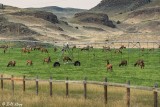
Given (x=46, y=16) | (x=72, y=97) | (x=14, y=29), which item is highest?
(x=46, y=16)

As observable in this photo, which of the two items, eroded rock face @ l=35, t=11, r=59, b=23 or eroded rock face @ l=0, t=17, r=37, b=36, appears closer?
eroded rock face @ l=0, t=17, r=37, b=36

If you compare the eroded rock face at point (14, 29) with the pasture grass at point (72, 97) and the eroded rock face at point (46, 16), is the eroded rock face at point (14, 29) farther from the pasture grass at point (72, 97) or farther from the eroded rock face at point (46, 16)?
the pasture grass at point (72, 97)

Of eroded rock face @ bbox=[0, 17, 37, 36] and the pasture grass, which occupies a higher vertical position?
eroded rock face @ bbox=[0, 17, 37, 36]

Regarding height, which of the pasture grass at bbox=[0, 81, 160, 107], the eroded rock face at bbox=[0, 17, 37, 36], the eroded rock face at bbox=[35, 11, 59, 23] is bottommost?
the pasture grass at bbox=[0, 81, 160, 107]

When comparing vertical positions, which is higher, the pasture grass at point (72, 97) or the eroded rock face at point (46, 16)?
the eroded rock face at point (46, 16)

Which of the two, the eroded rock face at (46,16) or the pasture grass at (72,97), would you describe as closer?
the pasture grass at (72,97)

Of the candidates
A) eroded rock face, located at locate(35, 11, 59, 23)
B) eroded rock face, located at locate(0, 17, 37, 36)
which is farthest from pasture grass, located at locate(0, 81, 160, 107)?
eroded rock face, located at locate(35, 11, 59, 23)

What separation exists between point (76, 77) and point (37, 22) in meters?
131

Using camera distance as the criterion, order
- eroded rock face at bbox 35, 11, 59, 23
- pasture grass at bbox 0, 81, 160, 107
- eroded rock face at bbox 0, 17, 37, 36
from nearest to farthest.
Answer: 1. pasture grass at bbox 0, 81, 160, 107
2. eroded rock face at bbox 0, 17, 37, 36
3. eroded rock face at bbox 35, 11, 59, 23

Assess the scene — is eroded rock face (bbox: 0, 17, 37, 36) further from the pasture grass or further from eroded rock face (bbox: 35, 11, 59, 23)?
the pasture grass

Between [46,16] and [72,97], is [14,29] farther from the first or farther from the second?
[72,97]

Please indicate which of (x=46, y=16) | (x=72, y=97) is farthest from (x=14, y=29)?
(x=72, y=97)

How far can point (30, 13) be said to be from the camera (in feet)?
611

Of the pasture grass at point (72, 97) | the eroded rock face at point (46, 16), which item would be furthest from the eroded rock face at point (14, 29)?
the pasture grass at point (72, 97)
